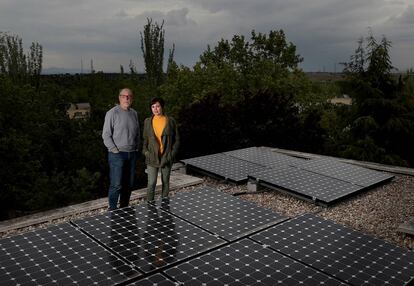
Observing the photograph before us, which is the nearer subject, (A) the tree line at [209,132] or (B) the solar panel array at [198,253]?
(B) the solar panel array at [198,253]

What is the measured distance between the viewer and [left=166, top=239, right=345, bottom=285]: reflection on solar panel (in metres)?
3.77

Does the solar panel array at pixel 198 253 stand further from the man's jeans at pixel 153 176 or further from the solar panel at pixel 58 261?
the man's jeans at pixel 153 176

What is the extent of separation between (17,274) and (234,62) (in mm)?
36116

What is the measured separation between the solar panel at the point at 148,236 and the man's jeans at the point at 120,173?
1725mm

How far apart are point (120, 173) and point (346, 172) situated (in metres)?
5.99

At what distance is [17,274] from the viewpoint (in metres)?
3.84

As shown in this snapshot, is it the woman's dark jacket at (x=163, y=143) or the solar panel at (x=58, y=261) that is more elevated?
the woman's dark jacket at (x=163, y=143)

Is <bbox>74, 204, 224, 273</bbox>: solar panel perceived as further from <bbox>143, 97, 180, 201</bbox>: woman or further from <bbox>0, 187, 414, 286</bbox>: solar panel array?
<bbox>143, 97, 180, 201</bbox>: woman

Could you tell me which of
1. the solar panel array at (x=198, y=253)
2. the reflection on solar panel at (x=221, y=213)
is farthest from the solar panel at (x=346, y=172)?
the solar panel array at (x=198, y=253)

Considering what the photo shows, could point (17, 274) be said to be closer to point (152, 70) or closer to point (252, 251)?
point (252, 251)

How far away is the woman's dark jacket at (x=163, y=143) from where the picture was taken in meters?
7.38

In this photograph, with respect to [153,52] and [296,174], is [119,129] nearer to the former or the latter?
[296,174]

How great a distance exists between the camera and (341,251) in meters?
4.56

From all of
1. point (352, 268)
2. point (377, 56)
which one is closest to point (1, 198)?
point (352, 268)
